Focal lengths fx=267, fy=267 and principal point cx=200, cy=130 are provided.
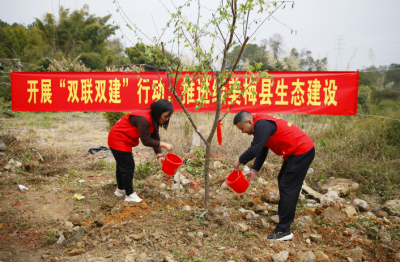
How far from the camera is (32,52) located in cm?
1886

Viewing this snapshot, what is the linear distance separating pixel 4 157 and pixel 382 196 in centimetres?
613

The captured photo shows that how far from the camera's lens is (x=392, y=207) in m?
3.40

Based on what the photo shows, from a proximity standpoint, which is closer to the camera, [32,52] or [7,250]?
[7,250]

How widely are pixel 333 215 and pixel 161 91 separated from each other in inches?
144

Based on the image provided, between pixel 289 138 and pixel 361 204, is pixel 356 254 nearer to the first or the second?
pixel 289 138

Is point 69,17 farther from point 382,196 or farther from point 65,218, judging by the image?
point 382,196

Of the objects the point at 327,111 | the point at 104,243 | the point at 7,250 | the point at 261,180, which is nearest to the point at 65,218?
the point at 7,250

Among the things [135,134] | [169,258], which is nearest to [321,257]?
[169,258]

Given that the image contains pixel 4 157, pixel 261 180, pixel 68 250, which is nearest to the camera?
pixel 68 250

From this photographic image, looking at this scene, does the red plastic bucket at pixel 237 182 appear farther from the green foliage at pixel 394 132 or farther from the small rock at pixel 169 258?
the green foliage at pixel 394 132

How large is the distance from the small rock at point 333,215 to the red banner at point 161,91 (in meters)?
2.45

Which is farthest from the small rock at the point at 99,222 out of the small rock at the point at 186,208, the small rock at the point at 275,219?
the small rock at the point at 275,219

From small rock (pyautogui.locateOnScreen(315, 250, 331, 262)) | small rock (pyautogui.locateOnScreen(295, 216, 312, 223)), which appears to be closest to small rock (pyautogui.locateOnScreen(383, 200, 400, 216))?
small rock (pyautogui.locateOnScreen(295, 216, 312, 223))

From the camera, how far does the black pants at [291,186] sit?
264 cm
